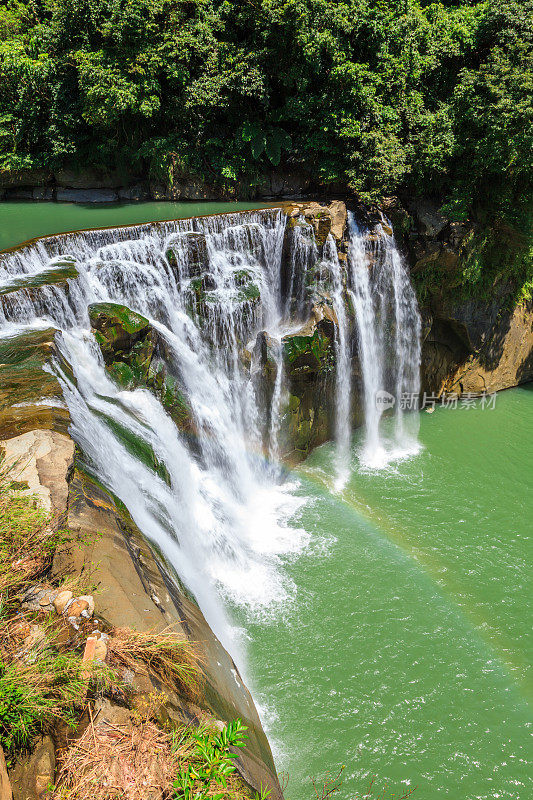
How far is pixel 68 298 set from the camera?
675cm

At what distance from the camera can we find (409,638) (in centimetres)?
587

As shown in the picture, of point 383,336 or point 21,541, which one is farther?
point 383,336

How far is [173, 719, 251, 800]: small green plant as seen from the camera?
208 centimetres

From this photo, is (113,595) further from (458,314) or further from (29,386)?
(458,314)

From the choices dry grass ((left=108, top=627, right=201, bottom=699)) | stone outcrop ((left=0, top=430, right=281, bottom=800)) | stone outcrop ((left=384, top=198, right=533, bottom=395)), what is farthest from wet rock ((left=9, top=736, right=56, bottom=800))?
stone outcrop ((left=384, top=198, right=533, bottom=395))

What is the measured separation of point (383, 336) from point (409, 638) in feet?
20.0

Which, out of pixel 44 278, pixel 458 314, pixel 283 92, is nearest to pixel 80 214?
pixel 44 278

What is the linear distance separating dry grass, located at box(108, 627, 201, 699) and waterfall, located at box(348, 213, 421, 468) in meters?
6.93

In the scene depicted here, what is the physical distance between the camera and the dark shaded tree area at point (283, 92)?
9.89 metres

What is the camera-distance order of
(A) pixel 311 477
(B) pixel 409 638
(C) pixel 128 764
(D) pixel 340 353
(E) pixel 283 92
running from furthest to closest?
(E) pixel 283 92, (D) pixel 340 353, (A) pixel 311 477, (B) pixel 409 638, (C) pixel 128 764

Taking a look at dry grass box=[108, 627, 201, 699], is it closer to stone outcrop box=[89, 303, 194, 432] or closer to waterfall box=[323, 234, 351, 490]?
stone outcrop box=[89, 303, 194, 432]

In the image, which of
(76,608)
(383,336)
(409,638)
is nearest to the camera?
(76,608)

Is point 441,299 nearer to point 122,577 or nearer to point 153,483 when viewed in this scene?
point 153,483

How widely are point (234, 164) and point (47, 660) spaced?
13062mm
